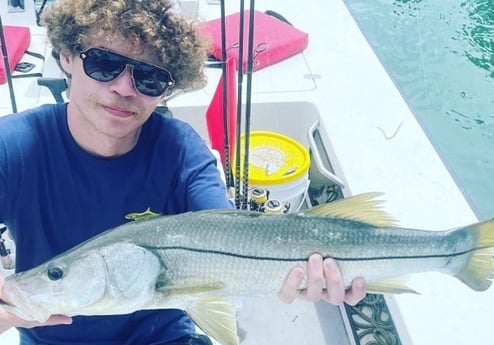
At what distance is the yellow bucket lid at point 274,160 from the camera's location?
3.02 m

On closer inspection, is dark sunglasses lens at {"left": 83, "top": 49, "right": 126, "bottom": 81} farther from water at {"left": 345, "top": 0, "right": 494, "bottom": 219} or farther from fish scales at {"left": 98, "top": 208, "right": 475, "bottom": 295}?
water at {"left": 345, "top": 0, "right": 494, "bottom": 219}

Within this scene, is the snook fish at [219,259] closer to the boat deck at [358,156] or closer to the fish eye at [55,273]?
the fish eye at [55,273]

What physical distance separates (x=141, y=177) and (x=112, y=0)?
1.84ft

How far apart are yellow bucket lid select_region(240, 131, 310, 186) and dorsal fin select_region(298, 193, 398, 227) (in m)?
1.35

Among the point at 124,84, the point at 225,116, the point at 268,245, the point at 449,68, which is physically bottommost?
the point at 449,68

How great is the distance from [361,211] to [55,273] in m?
0.79

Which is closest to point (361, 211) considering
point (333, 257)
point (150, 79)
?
point (333, 257)

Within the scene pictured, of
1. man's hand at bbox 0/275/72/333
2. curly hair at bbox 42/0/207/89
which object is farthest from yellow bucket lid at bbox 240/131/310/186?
man's hand at bbox 0/275/72/333

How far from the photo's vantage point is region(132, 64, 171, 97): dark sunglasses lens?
180 centimetres

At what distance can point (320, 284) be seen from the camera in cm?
154

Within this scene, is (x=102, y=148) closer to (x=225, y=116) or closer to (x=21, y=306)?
(x=21, y=306)

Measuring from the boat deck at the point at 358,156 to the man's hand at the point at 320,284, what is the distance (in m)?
0.79

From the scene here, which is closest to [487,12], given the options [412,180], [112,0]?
[412,180]

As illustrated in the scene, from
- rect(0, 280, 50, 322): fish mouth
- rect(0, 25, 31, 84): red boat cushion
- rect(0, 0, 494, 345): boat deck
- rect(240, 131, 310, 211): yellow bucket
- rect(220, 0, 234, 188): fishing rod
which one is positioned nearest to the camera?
rect(0, 280, 50, 322): fish mouth
